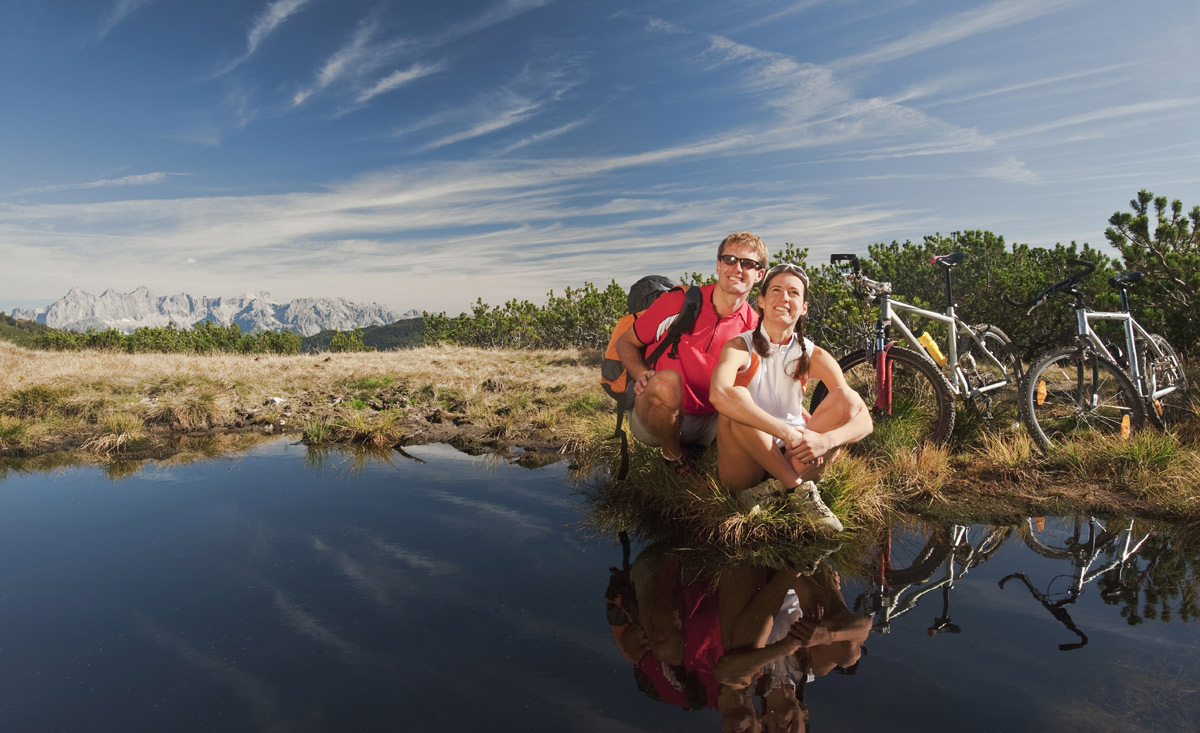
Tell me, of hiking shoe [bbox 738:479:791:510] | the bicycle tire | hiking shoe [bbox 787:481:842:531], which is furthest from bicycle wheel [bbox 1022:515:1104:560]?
hiking shoe [bbox 738:479:791:510]

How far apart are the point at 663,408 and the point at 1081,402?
15.5 feet

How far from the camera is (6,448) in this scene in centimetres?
835

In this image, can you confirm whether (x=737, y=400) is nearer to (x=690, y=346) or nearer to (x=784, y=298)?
(x=784, y=298)

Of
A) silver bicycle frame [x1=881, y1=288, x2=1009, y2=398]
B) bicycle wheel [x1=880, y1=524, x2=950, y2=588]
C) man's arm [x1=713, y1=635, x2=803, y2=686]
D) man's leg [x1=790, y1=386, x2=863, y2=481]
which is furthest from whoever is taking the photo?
silver bicycle frame [x1=881, y1=288, x2=1009, y2=398]

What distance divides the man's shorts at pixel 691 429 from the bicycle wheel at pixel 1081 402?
3289mm

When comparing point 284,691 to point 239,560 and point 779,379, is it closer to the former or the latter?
point 239,560

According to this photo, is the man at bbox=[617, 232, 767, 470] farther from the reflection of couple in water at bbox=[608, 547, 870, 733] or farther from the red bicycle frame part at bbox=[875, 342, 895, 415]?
the red bicycle frame part at bbox=[875, 342, 895, 415]

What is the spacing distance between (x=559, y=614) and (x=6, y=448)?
888 centimetres

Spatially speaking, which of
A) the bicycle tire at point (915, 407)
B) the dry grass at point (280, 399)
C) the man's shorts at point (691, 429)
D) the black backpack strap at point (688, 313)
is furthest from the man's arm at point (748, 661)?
the dry grass at point (280, 399)

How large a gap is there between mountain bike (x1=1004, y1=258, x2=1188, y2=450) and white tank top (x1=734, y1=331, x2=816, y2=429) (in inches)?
131

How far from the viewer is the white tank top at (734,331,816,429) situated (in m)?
3.96

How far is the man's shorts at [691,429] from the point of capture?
186 inches

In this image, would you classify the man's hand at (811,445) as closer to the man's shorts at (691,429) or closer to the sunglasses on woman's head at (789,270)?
the sunglasses on woman's head at (789,270)

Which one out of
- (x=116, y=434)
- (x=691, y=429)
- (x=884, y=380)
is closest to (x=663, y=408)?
(x=691, y=429)
